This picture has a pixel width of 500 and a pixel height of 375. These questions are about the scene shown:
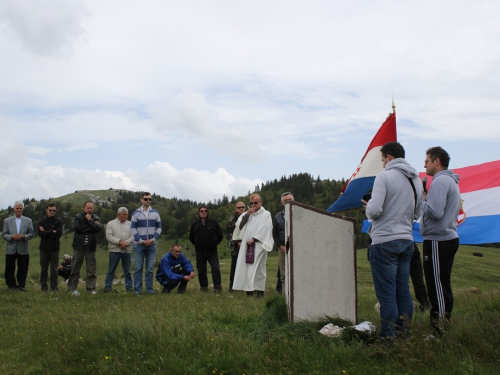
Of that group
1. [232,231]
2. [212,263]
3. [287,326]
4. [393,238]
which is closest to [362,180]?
[393,238]

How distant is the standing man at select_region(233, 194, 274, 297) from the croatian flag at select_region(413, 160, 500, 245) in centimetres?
351

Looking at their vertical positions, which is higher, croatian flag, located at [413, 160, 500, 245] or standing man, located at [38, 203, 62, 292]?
croatian flag, located at [413, 160, 500, 245]

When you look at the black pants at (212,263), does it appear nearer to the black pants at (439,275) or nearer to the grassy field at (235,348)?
the grassy field at (235,348)

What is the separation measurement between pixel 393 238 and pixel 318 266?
1.17m

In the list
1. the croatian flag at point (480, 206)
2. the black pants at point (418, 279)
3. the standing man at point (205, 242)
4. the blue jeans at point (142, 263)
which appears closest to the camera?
the black pants at point (418, 279)

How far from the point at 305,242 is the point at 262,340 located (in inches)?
54.5

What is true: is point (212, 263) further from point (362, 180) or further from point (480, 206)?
point (480, 206)

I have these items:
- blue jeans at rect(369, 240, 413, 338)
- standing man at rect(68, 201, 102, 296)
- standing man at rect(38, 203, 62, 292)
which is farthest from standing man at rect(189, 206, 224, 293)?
blue jeans at rect(369, 240, 413, 338)

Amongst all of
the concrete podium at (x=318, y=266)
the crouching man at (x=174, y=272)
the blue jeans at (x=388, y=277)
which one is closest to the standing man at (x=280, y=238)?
the crouching man at (x=174, y=272)

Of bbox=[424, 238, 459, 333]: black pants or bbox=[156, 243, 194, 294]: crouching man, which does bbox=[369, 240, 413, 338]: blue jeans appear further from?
bbox=[156, 243, 194, 294]: crouching man

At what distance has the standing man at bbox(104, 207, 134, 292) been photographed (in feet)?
43.2

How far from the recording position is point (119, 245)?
13219 mm

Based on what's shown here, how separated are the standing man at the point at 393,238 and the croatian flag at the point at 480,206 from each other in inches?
149

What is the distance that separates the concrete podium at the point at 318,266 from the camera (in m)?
6.42
